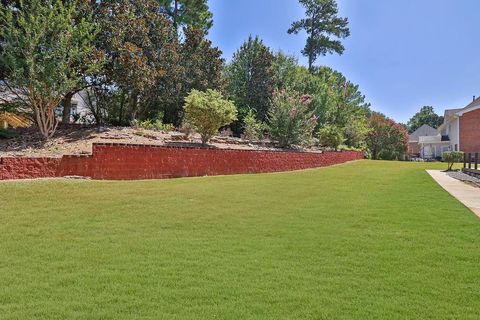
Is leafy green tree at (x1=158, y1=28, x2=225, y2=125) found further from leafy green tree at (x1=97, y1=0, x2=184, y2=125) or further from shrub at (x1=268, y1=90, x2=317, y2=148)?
shrub at (x1=268, y1=90, x2=317, y2=148)

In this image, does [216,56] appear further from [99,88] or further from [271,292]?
[271,292]

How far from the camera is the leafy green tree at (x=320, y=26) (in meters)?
49.8

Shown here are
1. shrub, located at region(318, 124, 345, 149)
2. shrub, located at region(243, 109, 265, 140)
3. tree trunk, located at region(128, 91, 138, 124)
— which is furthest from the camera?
shrub, located at region(318, 124, 345, 149)

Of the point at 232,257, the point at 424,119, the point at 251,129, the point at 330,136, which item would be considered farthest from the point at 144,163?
the point at 424,119

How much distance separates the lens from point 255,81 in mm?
31422

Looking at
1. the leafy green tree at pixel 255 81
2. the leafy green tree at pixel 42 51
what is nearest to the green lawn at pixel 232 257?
the leafy green tree at pixel 42 51

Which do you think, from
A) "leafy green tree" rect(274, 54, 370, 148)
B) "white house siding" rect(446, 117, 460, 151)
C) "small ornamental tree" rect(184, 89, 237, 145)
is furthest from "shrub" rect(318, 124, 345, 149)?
"white house siding" rect(446, 117, 460, 151)

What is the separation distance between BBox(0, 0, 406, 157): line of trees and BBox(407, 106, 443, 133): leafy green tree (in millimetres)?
81201

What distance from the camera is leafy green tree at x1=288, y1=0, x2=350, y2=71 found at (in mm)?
49781

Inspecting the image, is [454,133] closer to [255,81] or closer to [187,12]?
[255,81]

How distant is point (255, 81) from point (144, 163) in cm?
1840

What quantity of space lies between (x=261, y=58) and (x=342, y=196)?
2178 centimetres

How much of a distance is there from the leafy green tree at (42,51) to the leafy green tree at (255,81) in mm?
15999

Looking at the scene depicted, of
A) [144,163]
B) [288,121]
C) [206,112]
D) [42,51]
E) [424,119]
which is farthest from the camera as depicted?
[424,119]
